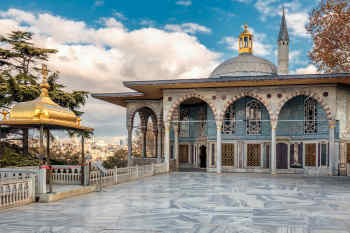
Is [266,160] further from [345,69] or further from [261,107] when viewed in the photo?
[345,69]

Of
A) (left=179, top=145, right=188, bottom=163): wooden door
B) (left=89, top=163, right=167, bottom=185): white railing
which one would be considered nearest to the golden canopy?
(left=89, top=163, right=167, bottom=185): white railing

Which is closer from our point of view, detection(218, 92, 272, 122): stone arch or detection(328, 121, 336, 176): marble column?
detection(328, 121, 336, 176): marble column

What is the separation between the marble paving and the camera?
5488mm

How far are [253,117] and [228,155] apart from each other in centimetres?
246

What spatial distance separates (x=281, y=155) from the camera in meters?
17.8

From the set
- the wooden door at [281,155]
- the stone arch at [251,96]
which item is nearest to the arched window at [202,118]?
the stone arch at [251,96]

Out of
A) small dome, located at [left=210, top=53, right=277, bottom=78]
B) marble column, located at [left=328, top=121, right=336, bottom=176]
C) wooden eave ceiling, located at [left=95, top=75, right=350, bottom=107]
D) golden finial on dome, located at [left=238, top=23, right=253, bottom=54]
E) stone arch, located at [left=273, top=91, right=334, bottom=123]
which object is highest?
golden finial on dome, located at [left=238, top=23, right=253, bottom=54]

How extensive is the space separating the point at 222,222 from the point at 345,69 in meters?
10.8

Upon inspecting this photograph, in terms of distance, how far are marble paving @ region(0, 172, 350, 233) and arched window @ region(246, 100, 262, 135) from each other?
8632 mm

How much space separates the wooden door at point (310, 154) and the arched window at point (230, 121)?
385 cm

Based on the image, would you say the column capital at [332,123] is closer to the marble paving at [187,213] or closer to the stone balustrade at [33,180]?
the marble paving at [187,213]

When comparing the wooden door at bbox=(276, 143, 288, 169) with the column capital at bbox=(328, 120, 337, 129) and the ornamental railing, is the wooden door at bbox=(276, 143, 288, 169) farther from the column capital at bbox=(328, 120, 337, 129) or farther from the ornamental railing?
the column capital at bbox=(328, 120, 337, 129)

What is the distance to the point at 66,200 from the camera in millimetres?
8211

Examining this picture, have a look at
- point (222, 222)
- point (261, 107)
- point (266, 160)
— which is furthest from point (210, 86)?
point (222, 222)
